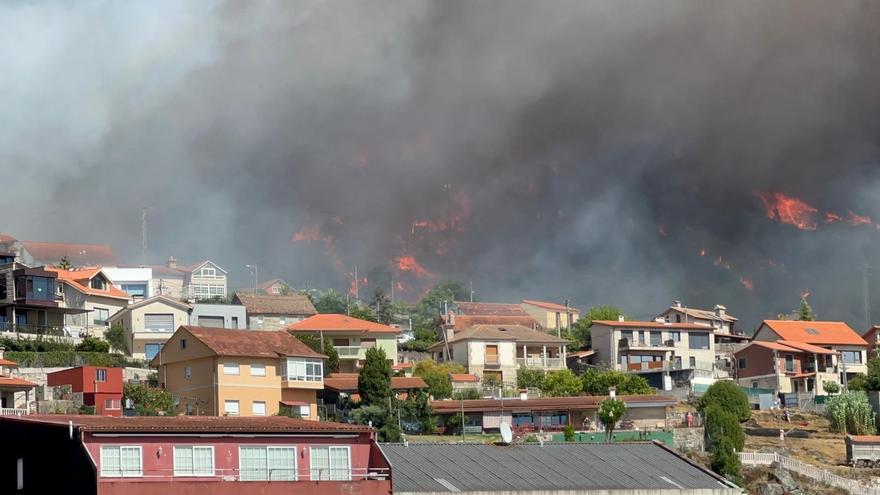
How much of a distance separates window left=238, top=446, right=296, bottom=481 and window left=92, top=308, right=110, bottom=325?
197ft

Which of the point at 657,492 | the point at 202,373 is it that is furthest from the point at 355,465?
the point at 202,373

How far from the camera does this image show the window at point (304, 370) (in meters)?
88.2

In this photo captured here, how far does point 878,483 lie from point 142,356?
4812cm

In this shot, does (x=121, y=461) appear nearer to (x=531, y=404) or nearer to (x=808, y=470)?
(x=808, y=470)

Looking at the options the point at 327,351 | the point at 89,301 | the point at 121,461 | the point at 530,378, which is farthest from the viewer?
the point at 89,301

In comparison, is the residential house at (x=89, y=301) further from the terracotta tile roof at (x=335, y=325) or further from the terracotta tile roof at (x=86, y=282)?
the terracotta tile roof at (x=335, y=325)

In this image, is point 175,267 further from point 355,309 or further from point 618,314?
point 618,314

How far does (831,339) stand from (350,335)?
39.2m

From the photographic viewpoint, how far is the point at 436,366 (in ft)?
352

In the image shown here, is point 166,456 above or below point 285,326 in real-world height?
below

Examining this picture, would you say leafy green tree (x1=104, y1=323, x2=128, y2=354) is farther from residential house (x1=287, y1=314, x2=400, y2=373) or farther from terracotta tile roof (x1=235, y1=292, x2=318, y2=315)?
terracotta tile roof (x1=235, y1=292, x2=318, y2=315)

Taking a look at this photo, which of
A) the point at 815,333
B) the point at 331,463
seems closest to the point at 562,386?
the point at 815,333

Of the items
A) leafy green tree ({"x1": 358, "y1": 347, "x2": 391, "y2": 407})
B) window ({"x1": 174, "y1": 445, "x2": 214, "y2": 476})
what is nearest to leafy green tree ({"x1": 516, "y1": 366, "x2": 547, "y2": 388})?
leafy green tree ({"x1": 358, "y1": 347, "x2": 391, "y2": 407})

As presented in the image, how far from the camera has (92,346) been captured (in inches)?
3907
